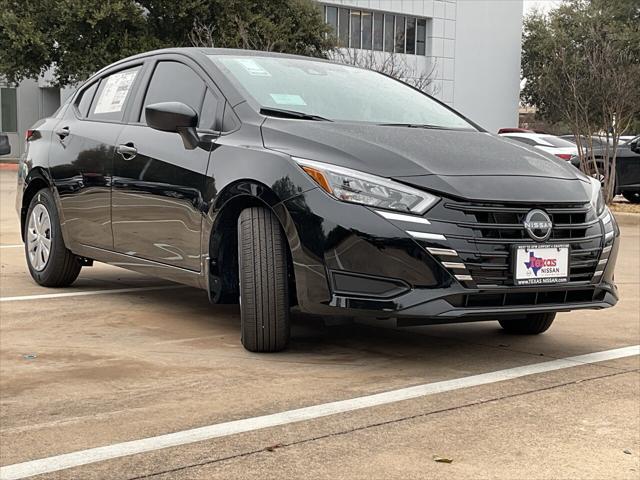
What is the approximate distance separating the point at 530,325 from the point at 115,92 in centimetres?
304

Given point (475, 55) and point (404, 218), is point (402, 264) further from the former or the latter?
point (475, 55)

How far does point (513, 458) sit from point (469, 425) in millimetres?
375

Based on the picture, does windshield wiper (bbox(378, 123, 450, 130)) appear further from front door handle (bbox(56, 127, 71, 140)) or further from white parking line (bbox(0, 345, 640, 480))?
front door handle (bbox(56, 127, 71, 140))

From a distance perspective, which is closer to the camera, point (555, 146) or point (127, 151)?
point (127, 151)

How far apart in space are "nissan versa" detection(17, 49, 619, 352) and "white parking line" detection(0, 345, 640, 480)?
29cm

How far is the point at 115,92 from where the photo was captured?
6.43m

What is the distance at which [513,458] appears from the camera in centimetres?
328

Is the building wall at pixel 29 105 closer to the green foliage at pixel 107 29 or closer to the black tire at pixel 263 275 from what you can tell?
the green foliage at pixel 107 29

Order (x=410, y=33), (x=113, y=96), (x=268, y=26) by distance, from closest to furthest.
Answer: (x=113, y=96), (x=268, y=26), (x=410, y=33)

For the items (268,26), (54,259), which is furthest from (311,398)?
(268,26)

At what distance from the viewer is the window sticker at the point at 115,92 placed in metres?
6.27

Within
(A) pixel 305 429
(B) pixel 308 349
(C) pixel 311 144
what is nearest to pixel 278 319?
(B) pixel 308 349

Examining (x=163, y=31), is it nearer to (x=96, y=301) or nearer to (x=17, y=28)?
(x=17, y=28)

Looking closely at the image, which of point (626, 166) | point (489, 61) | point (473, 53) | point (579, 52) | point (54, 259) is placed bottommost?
point (626, 166)
